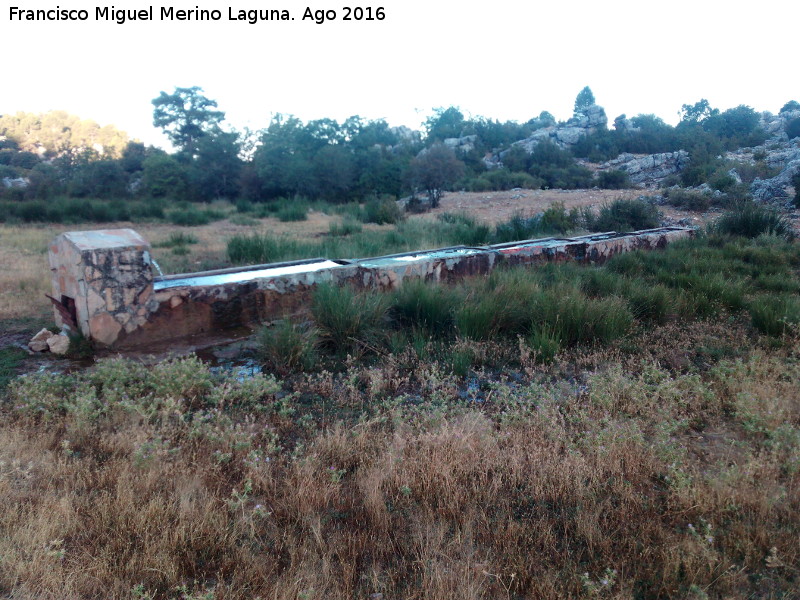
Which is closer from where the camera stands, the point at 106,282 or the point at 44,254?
the point at 106,282

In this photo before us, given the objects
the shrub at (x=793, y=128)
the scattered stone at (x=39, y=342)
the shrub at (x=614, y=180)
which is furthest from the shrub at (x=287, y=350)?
the shrub at (x=793, y=128)

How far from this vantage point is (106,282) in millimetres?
4785

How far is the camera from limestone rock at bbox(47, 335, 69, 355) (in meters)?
4.76

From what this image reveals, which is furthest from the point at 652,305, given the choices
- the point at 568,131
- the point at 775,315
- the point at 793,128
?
the point at 568,131

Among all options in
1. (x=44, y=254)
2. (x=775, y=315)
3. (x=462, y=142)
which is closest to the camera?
(x=775, y=315)

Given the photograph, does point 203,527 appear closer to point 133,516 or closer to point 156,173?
point 133,516

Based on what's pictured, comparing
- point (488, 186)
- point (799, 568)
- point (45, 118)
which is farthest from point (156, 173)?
point (799, 568)

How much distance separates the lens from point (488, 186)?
92.8 ft

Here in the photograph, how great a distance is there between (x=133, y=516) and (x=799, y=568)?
9.09 ft

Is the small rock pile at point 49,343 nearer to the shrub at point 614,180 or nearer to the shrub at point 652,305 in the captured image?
the shrub at point 652,305

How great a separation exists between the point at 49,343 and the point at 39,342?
0.50 feet

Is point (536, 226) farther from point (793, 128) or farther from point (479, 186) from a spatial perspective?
point (793, 128)

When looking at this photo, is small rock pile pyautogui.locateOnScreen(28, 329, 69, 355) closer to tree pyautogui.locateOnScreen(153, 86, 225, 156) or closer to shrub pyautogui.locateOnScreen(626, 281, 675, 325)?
shrub pyautogui.locateOnScreen(626, 281, 675, 325)

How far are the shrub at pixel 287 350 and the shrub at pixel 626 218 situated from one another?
9.65 m
